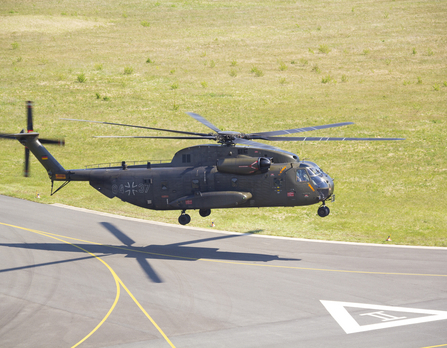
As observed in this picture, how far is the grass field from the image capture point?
1380 inches

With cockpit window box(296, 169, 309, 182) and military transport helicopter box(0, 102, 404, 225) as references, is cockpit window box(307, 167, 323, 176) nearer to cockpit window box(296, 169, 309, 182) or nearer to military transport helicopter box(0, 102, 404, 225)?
military transport helicopter box(0, 102, 404, 225)

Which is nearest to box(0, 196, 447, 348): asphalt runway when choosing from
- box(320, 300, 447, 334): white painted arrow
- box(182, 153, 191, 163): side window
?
box(320, 300, 447, 334): white painted arrow

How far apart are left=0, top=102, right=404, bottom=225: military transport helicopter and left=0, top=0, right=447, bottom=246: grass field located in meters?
1.79

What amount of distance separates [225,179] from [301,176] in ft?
12.5

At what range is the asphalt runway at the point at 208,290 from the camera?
1694 centimetres

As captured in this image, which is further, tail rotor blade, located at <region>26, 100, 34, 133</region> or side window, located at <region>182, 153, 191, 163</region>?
tail rotor blade, located at <region>26, 100, 34, 133</region>

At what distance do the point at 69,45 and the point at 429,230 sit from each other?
6657 cm

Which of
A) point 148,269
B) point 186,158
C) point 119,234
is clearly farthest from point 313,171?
point 119,234

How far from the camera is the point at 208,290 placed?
20688 millimetres

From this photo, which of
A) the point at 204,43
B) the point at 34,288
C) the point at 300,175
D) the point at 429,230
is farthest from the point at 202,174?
the point at 204,43

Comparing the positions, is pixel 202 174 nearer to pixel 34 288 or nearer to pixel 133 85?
pixel 34 288

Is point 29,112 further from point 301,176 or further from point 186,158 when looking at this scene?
point 301,176

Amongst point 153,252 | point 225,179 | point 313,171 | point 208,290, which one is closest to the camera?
point 208,290

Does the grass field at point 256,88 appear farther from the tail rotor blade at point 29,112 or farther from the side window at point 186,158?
the tail rotor blade at point 29,112
